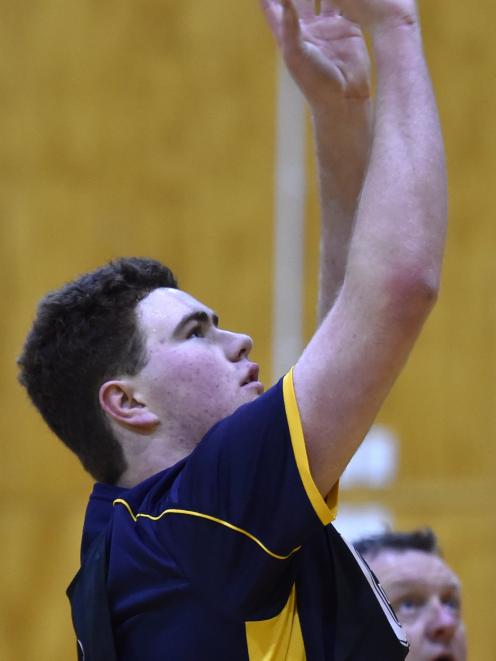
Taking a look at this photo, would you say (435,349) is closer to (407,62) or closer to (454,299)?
(454,299)

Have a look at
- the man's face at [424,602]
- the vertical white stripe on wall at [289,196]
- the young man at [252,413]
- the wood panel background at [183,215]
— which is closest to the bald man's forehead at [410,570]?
the man's face at [424,602]

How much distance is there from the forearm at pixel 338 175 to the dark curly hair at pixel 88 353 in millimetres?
381

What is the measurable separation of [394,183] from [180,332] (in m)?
0.50

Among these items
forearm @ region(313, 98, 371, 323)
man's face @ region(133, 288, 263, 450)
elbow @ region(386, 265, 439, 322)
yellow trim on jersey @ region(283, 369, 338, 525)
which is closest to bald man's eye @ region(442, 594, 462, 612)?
forearm @ region(313, 98, 371, 323)

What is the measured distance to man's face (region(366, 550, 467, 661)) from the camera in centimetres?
294

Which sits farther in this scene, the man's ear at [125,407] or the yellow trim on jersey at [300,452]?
the man's ear at [125,407]

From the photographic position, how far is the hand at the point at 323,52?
2.08 metres

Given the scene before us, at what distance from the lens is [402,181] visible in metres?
1.74

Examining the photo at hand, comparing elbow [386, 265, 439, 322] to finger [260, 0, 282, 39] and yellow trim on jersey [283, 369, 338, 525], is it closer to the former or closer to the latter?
yellow trim on jersey [283, 369, 338, 525]

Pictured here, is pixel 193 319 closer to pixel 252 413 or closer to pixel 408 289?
pixel 252 413

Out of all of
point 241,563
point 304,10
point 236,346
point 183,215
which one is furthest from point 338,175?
point 183,215

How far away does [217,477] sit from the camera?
179 cm

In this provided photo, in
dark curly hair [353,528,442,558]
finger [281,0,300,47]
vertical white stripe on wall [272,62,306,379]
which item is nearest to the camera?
finger [281,0,300,47]

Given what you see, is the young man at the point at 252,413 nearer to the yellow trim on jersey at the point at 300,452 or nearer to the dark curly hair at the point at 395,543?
the yellow trim on jersey at the point at 300,452
